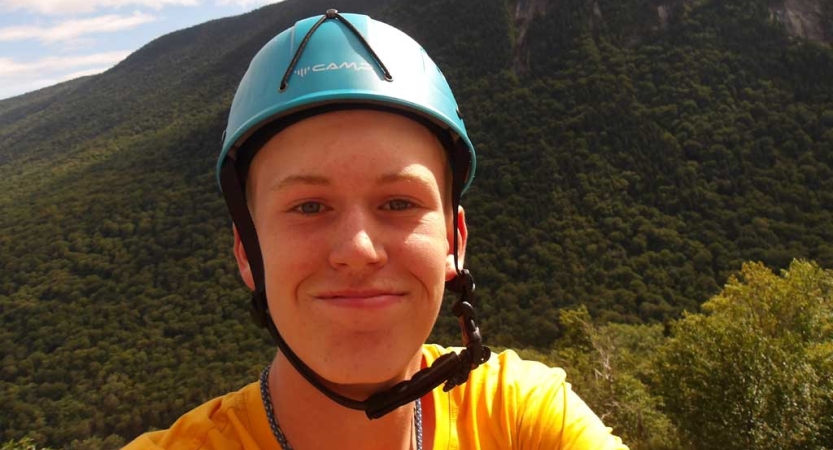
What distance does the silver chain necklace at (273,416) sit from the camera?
197cm

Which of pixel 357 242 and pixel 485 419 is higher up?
pixel 357 242

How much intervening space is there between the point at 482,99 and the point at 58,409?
50.7 meters

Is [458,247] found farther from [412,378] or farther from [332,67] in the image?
[332,67]

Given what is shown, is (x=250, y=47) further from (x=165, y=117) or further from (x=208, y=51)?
(x=208, y=51)

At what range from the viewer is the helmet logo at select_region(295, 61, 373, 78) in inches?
74.5

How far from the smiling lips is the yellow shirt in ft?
2.06

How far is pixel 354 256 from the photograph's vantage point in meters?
1.66

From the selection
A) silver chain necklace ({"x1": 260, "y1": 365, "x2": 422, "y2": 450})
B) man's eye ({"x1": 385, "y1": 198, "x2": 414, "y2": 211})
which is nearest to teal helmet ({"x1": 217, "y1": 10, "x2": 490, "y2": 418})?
silver chain necklace ({"x1": 260, "y1": 365, "x2": 422, "y2": 450})

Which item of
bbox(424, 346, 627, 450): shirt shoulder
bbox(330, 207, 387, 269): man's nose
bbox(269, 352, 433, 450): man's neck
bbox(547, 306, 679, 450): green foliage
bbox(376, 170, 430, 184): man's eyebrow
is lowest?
bbox(547, 306, 679, 450): green foliage


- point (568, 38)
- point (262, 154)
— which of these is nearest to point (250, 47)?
point (568, 38)

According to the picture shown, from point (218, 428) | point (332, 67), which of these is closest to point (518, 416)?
point (218, 428)

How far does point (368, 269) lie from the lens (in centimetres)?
170

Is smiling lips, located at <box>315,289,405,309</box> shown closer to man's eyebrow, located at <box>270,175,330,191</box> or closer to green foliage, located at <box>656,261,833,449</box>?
man's eyebrow, located at <box>270,175,330,191</box>

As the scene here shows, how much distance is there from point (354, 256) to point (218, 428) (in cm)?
85
